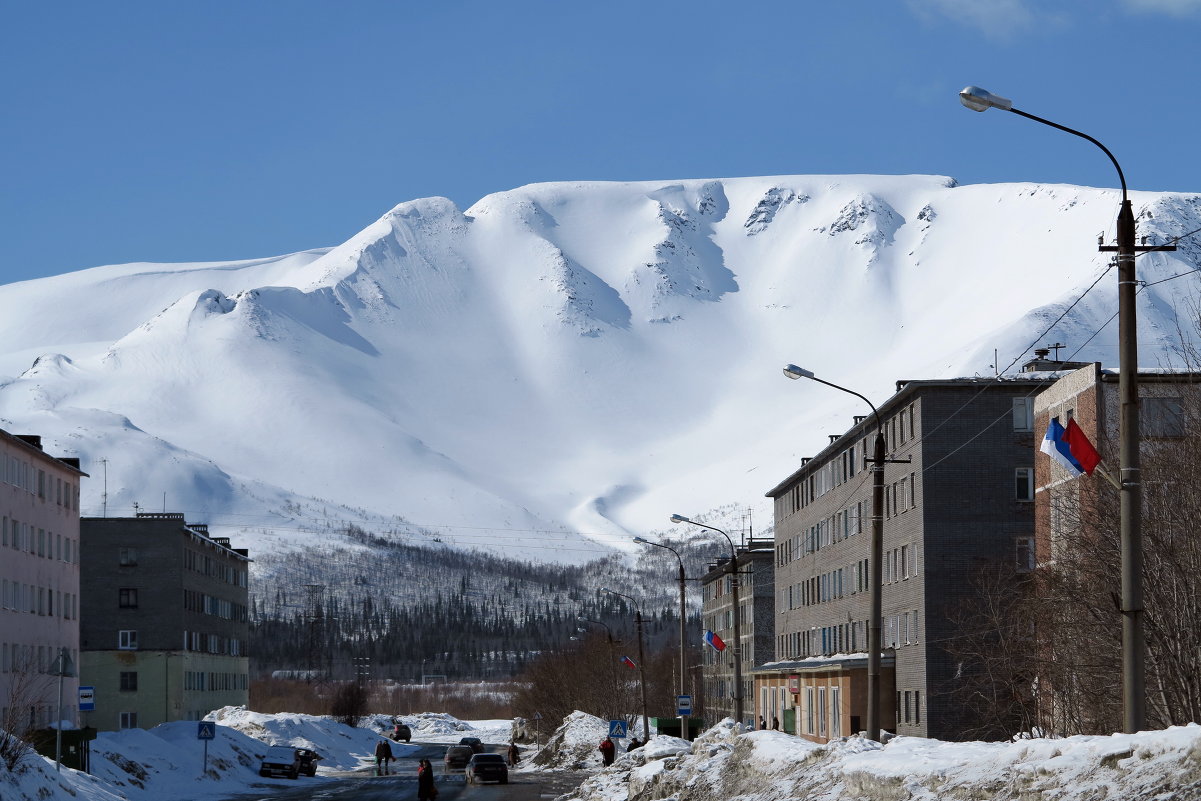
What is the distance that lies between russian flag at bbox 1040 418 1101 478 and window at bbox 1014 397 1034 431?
44.7 metres

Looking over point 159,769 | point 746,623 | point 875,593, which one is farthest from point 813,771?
point 746,623

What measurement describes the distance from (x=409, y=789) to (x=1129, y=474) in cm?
5752

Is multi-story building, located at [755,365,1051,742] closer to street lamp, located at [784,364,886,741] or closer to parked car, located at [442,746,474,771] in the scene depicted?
parked car, located at [442,746,474,771]

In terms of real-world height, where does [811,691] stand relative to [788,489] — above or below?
below

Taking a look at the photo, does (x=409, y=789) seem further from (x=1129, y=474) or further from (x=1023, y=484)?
(x=1129, y=474)

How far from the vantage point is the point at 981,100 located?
72.7ft

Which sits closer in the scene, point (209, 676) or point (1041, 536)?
point (1041, 536)

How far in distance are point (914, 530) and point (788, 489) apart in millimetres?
37357

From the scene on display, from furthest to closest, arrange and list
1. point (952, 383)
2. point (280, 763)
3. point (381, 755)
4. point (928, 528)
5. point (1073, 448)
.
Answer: point (381, 755) < point (280, 763) < point (928, 528) < point (952, 383) < point (1073, 448)

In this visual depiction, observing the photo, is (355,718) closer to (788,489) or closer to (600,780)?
(788,489)

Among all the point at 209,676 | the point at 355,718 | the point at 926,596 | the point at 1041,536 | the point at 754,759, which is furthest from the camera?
the point at 355,718

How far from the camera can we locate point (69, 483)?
92.6 m

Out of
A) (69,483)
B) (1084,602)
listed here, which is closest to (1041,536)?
(1084,602)

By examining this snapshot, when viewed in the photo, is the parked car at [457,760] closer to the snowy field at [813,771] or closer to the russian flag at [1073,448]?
the snowy field at [813,771]
